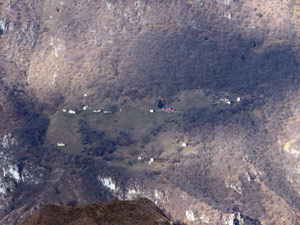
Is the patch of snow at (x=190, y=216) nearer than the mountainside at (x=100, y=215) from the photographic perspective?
No

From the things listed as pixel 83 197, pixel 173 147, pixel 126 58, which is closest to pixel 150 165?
pixel 173 147

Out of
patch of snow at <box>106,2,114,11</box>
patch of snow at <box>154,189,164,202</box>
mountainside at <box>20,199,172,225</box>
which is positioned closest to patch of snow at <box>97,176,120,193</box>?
patch of snow at <box>154,189,164,202</box>

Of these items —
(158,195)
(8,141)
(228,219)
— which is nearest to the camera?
(228,219)

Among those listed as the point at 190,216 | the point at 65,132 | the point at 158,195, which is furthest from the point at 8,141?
the point at 190,216

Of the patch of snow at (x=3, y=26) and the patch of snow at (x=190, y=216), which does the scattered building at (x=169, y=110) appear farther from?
the patch of snow at (x=3, y=26)

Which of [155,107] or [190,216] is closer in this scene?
[190,216]

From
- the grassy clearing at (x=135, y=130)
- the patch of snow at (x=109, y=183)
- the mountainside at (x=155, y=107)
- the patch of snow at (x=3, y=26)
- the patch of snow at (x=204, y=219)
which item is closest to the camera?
the patch of snow at (x=204, y=219)

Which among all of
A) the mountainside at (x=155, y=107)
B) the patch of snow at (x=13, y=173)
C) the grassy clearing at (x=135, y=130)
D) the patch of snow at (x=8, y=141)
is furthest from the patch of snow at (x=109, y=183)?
the patch of snow at (x=8, y=141)

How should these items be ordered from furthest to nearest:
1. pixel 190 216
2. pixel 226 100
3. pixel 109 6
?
pixel 109 6
pixel 226 100
pixel 190 216

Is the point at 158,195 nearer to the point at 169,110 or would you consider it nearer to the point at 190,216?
the point at 190,216
